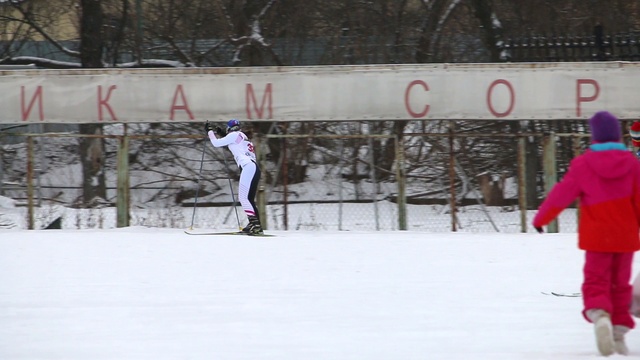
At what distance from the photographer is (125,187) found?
50.2 ft

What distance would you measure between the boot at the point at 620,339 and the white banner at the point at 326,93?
9.12 m

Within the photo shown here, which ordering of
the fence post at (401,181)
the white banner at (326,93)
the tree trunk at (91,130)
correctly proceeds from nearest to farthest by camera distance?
the fence post at (401,181) < the white banner at (326,93) < the tree trunk at (91,130)

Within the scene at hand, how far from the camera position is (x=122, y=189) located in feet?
50.2

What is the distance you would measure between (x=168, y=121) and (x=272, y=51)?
203 inches

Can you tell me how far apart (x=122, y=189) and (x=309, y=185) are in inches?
143

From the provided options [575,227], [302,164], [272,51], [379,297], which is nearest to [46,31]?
[272,51]

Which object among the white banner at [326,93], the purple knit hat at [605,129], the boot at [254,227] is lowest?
the boot at [254,227]

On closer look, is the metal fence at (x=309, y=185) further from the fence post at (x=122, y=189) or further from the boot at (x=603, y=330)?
the boot at (x=603, y=330)

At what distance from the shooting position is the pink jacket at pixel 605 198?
5.86 m

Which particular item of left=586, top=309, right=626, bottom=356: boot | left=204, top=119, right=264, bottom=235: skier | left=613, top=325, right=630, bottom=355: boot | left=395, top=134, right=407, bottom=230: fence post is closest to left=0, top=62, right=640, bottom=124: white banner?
left=395, top=134, right=407, bottom=230: fence post

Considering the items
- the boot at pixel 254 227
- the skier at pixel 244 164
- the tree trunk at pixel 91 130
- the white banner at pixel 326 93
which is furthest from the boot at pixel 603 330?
the tree trunk at pixel 91 130

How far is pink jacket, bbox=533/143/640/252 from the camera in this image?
586 cm

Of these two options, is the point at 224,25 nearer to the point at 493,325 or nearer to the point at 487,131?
the point at 487,131

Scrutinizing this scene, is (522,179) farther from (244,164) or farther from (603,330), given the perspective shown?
(603,330)
